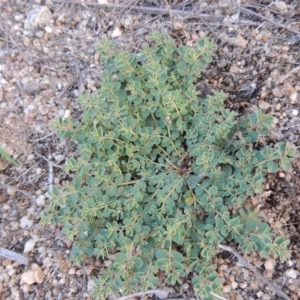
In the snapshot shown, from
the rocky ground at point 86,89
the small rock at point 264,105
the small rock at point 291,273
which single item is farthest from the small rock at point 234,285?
the small rock at point 264,105

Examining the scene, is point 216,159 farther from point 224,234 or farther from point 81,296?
point 81,296

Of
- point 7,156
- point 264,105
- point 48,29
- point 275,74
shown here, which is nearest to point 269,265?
point 264,105

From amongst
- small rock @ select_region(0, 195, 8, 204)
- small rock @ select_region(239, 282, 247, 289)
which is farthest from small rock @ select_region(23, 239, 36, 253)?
small rock @ select_region(239, 282, 247, 289)

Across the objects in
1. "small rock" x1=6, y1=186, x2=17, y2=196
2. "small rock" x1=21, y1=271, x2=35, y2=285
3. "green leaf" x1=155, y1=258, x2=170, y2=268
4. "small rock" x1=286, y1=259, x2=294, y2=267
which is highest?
Answer: "small rock" x1=6, y1=186, x2=17, y2=196

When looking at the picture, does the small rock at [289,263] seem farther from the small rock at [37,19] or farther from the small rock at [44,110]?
the small rock at [37,19]

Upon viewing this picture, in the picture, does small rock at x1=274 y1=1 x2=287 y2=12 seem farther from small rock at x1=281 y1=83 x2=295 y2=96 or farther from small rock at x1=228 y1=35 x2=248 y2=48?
small rock at x1=281 y1=83 x2=295 y2=96

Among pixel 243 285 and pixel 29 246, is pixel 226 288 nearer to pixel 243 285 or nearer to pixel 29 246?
pixel 243 285

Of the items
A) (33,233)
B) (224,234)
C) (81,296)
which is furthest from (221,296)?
(33,233)
